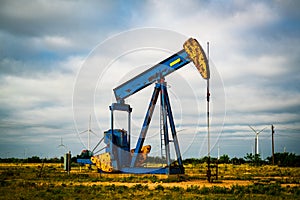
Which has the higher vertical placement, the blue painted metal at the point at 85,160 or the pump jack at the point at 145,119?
the pump jack at the point at 145,119

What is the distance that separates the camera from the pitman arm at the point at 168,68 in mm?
19750

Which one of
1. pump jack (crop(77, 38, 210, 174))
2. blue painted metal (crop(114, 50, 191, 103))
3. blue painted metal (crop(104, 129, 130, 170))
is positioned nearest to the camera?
pump jack (crop(77, 38, 210, 174))

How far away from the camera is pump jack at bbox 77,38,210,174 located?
806 inches

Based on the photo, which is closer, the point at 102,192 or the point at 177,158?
the point at 102,192

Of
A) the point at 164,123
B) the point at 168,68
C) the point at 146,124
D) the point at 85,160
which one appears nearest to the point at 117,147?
the point at 146,124

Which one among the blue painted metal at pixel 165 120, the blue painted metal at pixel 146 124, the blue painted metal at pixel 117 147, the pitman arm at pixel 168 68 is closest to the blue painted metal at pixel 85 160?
the blue painted metal at pixel 117 147

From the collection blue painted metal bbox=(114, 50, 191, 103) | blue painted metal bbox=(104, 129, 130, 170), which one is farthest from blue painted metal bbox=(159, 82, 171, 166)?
blue painted metal bbox=(104, 129, 130, 170)

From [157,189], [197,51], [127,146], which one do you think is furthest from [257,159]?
[157,189]

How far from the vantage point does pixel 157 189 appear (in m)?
15.6

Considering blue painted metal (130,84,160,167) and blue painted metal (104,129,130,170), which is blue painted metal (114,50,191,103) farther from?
blue painted metal (104,129,130,170)

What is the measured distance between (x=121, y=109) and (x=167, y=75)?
3881 mm

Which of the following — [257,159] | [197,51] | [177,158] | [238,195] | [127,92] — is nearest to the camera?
[238,195]

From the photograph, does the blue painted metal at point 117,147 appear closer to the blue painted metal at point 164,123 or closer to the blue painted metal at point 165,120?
the blue painted metal at point 164,123

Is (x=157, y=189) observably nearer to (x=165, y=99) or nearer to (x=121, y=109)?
(x=165, y=99)
